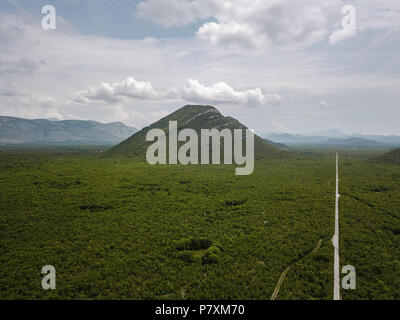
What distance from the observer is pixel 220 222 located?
45.9 metres

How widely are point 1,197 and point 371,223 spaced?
84.5 meters

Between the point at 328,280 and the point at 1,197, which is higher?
the point at 1,197

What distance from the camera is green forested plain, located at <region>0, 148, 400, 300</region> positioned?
26.3 m

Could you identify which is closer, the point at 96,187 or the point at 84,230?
the point at 84,230

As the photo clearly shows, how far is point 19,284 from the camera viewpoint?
2686cm

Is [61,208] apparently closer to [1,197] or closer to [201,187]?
[1,197]

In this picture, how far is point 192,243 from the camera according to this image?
36594mm

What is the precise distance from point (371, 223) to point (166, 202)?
44.5 meters

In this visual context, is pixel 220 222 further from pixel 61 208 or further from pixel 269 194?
pixel 61 208

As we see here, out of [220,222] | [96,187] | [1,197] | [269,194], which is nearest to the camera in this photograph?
[220,222]

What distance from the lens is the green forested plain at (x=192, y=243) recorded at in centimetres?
2634
